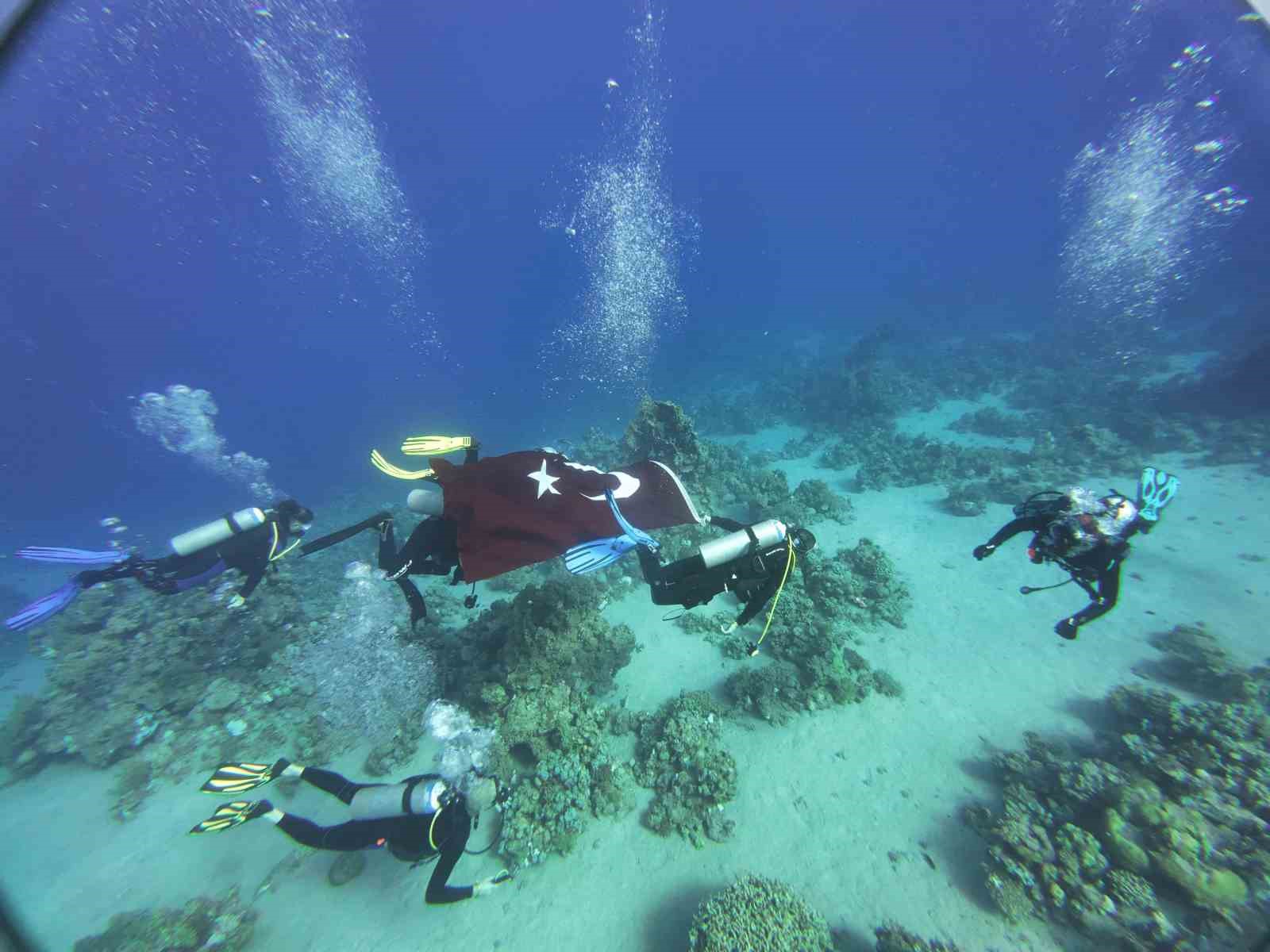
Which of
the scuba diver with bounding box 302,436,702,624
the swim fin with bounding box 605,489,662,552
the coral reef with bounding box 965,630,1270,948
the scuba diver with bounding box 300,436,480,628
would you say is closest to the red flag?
the scuba diver with bounding box 302,436,702,624

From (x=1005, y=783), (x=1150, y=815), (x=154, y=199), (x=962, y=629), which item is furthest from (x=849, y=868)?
(x=154, y=199)

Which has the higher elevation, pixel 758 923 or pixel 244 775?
pixel 244 775

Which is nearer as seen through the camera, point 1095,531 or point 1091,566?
point 1095,531

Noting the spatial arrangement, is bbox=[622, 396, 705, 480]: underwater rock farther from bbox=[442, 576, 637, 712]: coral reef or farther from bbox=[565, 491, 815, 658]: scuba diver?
bbox=[565, 491, 815, 658]: scuba diver

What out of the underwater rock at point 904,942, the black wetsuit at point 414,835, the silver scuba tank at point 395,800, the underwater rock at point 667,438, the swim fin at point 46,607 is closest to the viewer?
the underwater rock at point 904,942

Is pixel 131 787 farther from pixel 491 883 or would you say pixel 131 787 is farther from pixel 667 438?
pixel 667 438

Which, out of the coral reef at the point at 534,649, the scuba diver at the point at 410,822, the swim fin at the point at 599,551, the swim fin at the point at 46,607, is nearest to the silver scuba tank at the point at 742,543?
the swim fin at the point at 599,551

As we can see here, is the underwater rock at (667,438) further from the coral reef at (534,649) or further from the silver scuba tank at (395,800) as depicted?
the silver scuba tank at (395,800)

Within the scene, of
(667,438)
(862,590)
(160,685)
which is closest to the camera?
(160,685)

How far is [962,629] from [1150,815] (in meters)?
3.50

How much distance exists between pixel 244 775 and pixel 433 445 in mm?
5544

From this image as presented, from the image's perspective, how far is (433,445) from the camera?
17.4 ft

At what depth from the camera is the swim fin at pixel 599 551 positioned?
3.68m

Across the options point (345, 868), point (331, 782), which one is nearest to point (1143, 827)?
point (331, 782)
